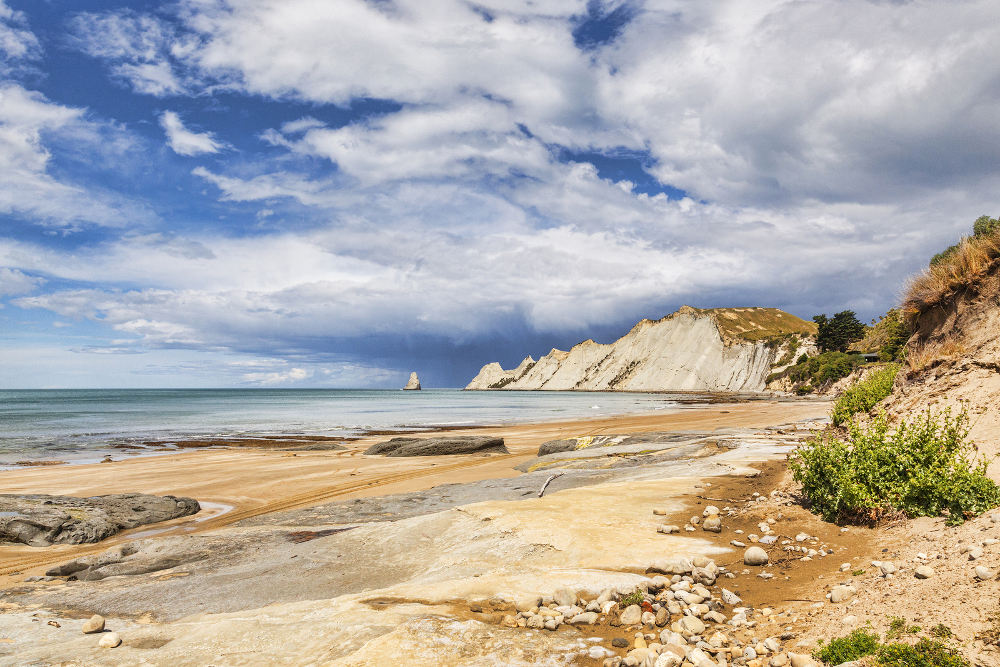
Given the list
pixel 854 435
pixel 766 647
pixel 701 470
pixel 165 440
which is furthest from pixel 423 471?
pixel 165 440

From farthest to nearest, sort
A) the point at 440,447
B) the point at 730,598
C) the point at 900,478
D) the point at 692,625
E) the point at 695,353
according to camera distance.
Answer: the point at 695,353
the point at 440,447
the point at 900,478
the point at 730,598
the point at 692,625

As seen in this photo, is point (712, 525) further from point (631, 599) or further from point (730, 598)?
point (631, 599)

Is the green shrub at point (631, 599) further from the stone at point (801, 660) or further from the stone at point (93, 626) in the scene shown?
the stone at point (93, 626)

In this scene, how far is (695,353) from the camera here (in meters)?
142

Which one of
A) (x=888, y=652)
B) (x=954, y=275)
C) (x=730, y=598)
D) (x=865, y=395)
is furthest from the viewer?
(x=865, y=395)

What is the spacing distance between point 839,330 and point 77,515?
110255mm

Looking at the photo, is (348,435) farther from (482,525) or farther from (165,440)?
(482,525)

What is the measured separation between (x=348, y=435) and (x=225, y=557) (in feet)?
102

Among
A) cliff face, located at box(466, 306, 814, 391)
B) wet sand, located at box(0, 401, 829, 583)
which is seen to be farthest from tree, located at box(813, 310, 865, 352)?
wet sand, located at box(0, 401, 829, 583)

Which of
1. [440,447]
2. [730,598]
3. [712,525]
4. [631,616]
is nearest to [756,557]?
[730,598]

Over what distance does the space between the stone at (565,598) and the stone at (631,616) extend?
558 millimetres

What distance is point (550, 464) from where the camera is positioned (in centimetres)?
1827

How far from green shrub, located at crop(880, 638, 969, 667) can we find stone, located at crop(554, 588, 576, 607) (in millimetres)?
2700

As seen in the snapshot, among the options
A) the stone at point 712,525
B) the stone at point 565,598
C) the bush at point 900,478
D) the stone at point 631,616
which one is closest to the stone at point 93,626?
the stone at point 565,598
